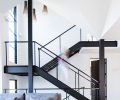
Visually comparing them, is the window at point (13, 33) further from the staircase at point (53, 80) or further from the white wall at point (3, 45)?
the staircase at point (53, 80)

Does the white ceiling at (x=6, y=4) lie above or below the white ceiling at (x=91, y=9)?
above

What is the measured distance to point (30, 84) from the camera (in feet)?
26.1

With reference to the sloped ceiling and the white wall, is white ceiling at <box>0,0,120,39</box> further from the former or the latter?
the white wall

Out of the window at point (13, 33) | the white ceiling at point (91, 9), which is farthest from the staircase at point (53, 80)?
the white ceiling at point (91, 9)

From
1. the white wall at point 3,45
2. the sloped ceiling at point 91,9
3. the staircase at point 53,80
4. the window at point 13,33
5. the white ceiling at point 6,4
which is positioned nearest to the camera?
the sloped ceiling at point 91,9

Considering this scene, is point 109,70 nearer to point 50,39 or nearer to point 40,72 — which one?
point 50,39

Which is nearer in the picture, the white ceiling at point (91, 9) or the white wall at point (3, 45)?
the white ceiling at point (91, 9)

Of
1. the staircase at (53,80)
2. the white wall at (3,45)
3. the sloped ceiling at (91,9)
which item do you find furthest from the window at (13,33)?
the sloped ceiling at (91,9)

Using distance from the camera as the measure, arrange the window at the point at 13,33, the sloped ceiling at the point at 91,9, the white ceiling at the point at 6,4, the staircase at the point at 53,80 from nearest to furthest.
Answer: the sloped ceiling at the point at 91,9
the white ceiling at the point at 6,4
the staircase at the point at 53,80
the window at the point at 13,33

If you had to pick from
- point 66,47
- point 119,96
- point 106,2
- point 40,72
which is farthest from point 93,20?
point 119,96

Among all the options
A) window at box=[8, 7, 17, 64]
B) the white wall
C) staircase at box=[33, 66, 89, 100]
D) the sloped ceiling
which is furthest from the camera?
window at box=[8, 7, 17, 64]

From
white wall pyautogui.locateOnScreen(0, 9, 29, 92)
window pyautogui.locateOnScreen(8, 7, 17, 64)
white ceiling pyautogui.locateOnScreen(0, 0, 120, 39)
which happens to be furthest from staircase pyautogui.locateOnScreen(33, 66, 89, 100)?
white ceiling pyautogui.locateOnScreen(0, 0, 120, 39)

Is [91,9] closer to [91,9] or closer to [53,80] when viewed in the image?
[91,9]

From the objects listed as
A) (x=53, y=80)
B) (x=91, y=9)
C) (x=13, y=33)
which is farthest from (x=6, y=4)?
(x=13, y=33)
